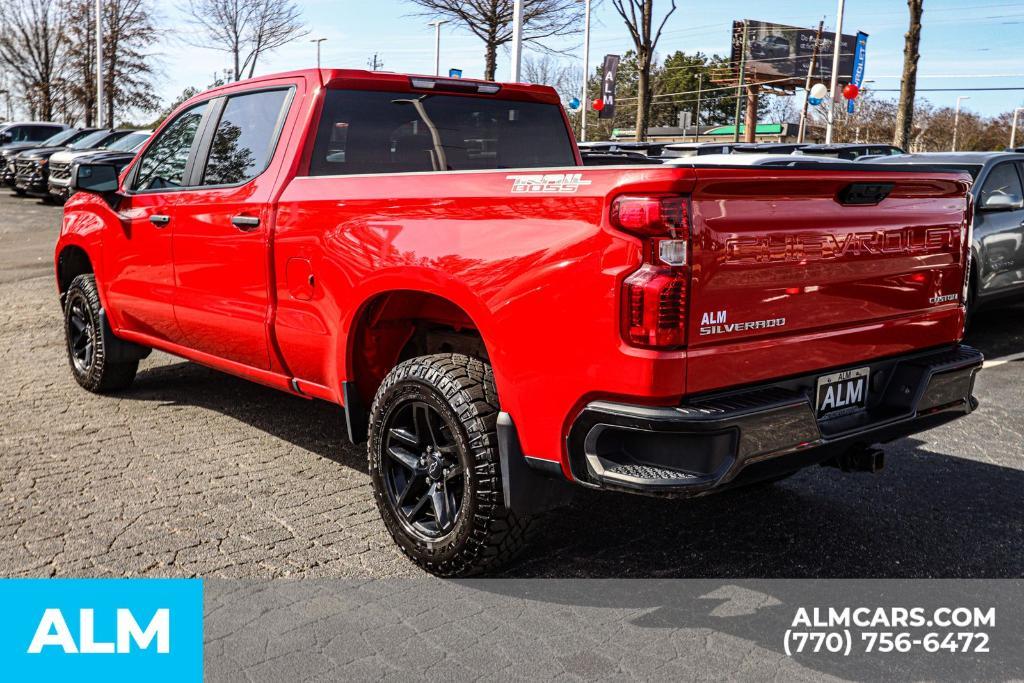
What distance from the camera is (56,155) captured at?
23.0 metres

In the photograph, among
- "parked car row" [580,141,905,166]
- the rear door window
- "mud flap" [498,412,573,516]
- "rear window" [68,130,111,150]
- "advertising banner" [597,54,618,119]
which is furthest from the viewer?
"advertising banner" [597,54,618,119]

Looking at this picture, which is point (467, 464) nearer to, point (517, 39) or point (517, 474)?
point (517, 474)

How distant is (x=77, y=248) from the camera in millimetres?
6789

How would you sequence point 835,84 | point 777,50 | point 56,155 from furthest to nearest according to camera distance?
point 777,50 → point 835,84 → point 56,155

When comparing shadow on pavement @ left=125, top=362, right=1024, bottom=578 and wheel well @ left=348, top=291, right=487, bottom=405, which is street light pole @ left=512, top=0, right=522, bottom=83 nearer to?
shadow on pavement @ left=125, top=362, right=1024, bottom=578

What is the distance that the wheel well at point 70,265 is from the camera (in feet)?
22.5

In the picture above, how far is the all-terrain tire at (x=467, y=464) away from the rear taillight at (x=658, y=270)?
812 millimetres

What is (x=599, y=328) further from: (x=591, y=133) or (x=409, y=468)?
(x=591, y=133)

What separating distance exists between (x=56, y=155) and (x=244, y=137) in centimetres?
2037

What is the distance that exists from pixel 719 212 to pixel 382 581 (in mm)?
1843

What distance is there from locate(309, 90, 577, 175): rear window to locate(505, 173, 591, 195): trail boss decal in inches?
59.3

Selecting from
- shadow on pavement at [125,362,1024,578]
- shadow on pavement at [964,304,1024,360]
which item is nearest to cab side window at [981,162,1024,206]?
shadow on pavement at [964,304,1024,360]

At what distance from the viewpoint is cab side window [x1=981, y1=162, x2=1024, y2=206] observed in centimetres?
916

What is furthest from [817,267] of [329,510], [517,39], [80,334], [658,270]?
[517,39]
